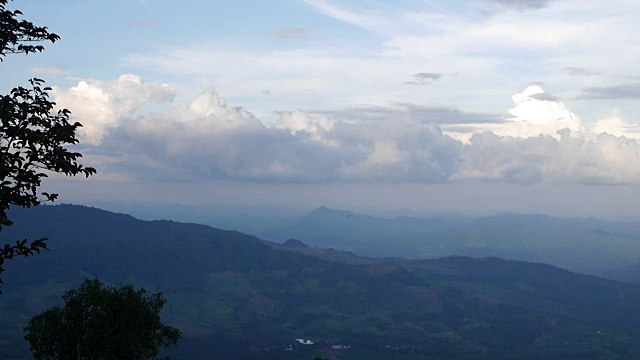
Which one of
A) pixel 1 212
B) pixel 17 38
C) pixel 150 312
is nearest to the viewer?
pixel 1 212

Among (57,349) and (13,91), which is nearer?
(13,91)

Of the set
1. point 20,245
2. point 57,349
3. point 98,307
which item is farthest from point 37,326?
point 20,245

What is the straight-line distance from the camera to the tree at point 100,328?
211ft

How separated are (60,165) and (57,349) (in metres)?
40.7

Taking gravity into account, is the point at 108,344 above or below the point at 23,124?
below

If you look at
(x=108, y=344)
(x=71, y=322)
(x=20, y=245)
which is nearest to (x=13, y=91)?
(x=20, y=245)

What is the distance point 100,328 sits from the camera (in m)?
65.0

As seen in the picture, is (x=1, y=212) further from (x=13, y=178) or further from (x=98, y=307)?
(x=98, y=307)

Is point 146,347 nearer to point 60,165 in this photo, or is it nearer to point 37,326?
point 37,326

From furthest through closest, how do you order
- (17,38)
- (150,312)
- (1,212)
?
(150,312) < (17,38) < (1,212)

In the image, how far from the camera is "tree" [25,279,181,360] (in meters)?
64.2

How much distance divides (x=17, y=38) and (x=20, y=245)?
1163 centimetres

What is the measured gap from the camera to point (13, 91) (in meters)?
34.8

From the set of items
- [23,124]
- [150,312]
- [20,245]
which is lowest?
[150,312]
